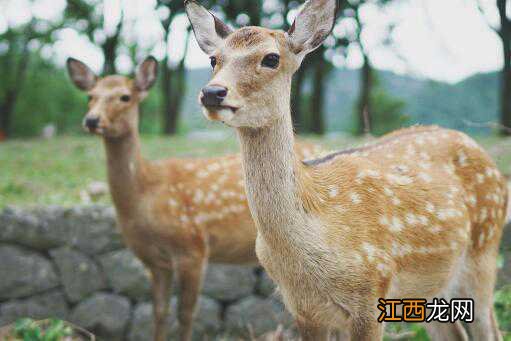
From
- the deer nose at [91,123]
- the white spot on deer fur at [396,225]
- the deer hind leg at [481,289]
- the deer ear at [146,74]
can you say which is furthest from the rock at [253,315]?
the white spot on deer fur at [396,225]

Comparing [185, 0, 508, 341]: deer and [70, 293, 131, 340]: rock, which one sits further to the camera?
[70, 293, 131, 340]: rock

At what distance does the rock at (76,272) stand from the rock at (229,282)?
110cm

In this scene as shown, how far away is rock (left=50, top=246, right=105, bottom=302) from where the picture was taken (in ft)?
18.9

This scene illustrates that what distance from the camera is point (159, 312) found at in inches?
193

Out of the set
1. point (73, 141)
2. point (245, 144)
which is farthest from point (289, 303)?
point (73, 141)

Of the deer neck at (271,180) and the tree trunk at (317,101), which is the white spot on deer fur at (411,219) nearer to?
the deer neck at (271,180)

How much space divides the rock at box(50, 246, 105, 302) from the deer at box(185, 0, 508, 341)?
11.4 feet

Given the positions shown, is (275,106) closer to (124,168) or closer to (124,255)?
(124,168)

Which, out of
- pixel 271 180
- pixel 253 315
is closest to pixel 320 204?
pixel 271 180

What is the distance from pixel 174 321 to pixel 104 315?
2.31ft

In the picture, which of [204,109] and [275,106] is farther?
[275,106]

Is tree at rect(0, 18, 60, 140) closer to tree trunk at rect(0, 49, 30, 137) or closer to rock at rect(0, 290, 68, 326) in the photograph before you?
tree trunk at rect(0, 49, 30, 137)

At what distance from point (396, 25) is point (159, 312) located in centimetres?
1588

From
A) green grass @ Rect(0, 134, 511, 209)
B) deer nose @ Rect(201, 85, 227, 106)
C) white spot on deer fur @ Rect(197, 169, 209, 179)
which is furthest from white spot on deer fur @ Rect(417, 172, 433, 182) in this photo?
white spot on deer fur @ Rect(197, 169, 209, 179)
